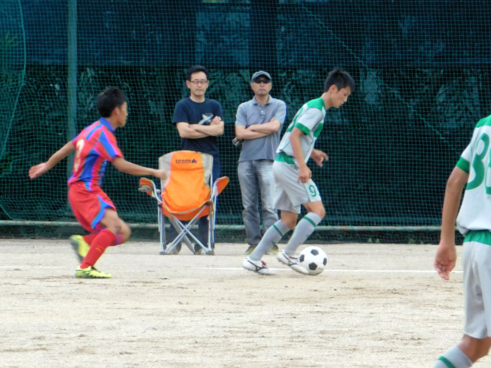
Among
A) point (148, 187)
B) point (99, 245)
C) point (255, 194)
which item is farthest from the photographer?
point (255, 194)

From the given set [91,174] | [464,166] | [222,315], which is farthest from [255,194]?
[464,166]

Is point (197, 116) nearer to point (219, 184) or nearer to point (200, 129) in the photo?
point (200, 129)

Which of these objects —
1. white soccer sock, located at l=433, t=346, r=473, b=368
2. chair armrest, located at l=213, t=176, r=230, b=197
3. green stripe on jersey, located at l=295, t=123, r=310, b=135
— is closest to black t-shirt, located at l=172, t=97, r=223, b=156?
chair armrest, located at l=213, t=176, r=230, b=197

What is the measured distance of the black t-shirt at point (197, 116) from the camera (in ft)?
34.0

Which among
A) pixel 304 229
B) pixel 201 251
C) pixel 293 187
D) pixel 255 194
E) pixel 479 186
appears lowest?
pixel 201 251

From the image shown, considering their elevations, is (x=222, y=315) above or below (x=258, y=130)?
below

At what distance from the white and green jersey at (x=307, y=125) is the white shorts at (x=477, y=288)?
4551 millimetres

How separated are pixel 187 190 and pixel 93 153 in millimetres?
2248

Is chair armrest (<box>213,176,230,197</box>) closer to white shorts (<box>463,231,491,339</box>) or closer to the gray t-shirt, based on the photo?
the gray t-shirt

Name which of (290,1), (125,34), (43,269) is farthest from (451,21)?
(43,269)

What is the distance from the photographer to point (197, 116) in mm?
10352

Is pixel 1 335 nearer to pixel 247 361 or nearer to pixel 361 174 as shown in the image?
pixel 247 361

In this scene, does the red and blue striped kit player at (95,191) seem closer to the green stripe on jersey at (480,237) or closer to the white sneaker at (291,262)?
the white sneaker at (291,262)

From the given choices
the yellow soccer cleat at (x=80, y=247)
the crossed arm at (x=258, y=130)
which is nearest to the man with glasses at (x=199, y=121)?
the crossed arm at (x=258, y=130)
